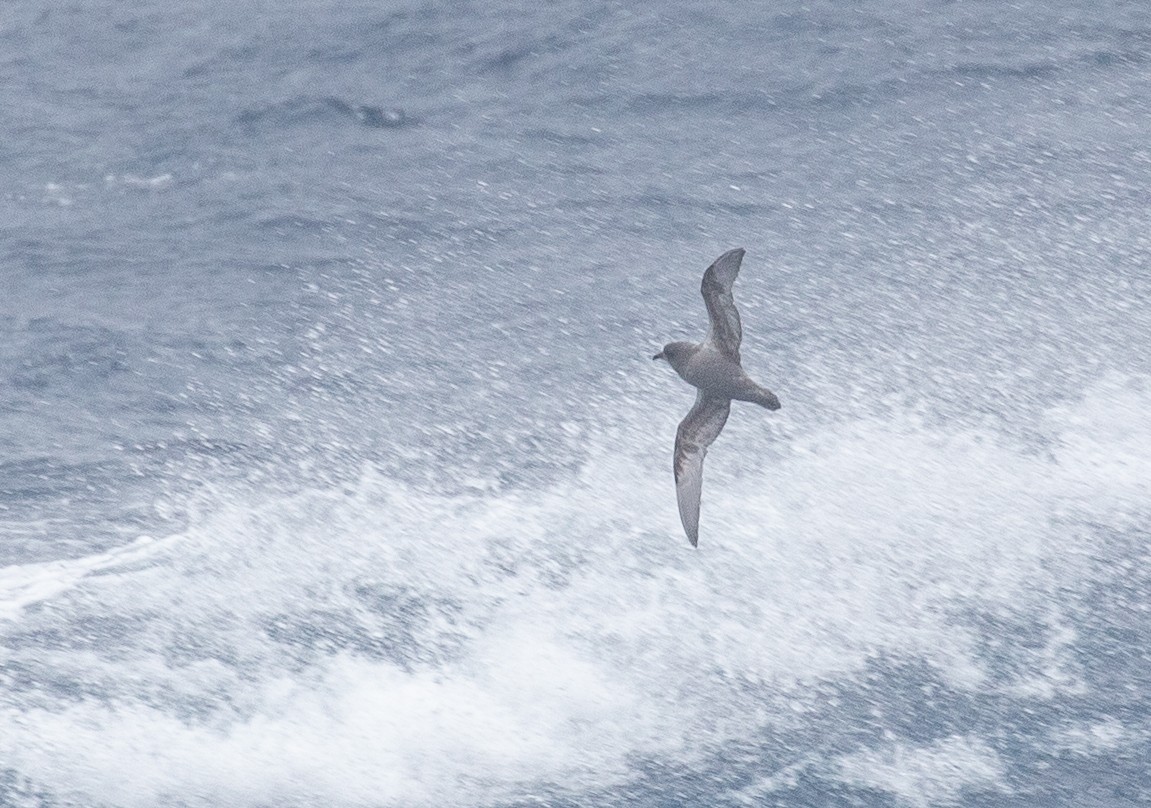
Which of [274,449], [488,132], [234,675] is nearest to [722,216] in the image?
[488,132]

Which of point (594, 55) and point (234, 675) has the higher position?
point (594, 55)

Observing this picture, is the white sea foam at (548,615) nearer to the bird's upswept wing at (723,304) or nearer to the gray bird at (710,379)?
the gray bird at (710,379)

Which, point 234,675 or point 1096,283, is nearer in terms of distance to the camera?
point 234,675

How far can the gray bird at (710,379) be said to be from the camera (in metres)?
26.5

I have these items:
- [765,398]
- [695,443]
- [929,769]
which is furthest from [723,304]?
[929,769]

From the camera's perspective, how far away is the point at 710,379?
27.0 metres

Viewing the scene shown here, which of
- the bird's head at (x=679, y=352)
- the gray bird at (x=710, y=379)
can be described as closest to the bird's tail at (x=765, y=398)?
the gray bird at (x=710, y=379)

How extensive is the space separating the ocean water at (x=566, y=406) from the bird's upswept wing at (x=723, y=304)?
6.42 metres

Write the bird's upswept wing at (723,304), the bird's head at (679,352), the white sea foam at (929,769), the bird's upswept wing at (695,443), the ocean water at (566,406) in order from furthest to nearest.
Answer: the ocean water at (566,406) < the white sea foam at (929,769) < the bird's upswept wing at (695,443) < the bird's head at (679,352) < the bird's upswept wing at (723,304)

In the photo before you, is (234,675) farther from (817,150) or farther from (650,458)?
(817,150)

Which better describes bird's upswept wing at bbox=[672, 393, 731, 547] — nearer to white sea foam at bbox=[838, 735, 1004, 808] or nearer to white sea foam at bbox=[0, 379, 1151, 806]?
white sea foam at bbox=[0, 379, 1151, 806]

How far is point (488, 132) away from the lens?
136ft

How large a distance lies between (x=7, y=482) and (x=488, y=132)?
12571 mm

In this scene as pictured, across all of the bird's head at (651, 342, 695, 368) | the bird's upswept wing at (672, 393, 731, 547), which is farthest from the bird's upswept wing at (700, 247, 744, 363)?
the bird's upswept wing at (672, 393, 731, 547)
